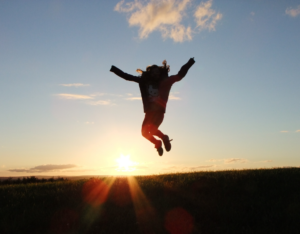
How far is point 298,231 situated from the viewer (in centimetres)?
705

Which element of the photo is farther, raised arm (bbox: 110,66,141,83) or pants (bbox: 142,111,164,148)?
raised arm (bbox: 110,66,141,83)

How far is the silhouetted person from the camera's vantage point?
923 cm

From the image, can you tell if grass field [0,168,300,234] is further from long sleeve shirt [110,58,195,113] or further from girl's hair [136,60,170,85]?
girl's hair [136,60,170,85]

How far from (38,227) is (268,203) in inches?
266

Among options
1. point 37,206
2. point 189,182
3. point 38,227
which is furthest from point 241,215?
point 37,206

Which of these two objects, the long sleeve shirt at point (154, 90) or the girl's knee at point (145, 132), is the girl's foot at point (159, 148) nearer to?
the girl's knee at point (145, 132)

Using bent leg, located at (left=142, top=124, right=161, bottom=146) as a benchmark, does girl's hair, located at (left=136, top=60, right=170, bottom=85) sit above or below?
above

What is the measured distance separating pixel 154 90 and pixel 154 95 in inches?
7.6

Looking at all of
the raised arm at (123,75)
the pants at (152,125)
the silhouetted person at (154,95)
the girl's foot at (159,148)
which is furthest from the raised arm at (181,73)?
the girl's foot at (159,148)

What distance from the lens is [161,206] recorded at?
8633mm

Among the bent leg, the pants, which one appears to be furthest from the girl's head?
the bent leg

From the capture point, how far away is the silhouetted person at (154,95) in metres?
9.23

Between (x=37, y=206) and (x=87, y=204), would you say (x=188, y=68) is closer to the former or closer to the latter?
Result: (x=87, y=204)

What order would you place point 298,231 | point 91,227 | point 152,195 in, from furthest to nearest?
point 152,195 → point 91,227 → point 298,231
